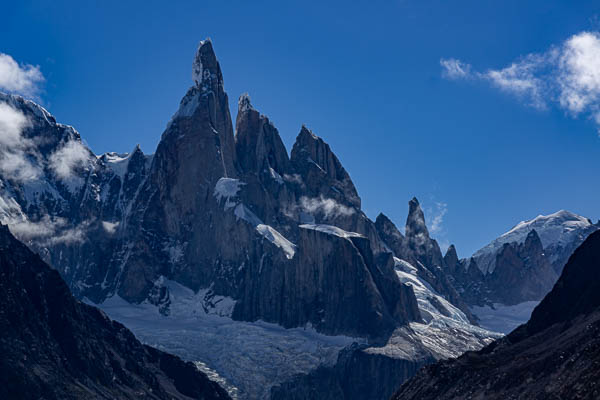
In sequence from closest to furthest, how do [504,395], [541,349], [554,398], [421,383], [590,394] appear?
1. [590,394]
2. [554,398]
3. [504,395]
4. [541,349]
5. [421,383]

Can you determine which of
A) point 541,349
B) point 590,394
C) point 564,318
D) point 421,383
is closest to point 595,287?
point 564,318

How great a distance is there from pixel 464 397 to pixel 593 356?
106 ft

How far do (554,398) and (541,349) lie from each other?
4414 centimetres

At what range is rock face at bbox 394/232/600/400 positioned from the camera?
13625cm

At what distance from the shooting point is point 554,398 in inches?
5221

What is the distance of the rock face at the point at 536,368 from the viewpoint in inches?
5364

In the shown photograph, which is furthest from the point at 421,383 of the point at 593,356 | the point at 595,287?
the point at 593,356

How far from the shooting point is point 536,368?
156125 mm

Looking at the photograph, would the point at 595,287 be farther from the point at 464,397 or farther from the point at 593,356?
the point at 593,356

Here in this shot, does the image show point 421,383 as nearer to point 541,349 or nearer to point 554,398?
point 541,349

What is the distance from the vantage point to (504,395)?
506 ft

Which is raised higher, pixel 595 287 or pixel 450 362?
pixel 595 287

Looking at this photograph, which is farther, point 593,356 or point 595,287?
Answer: point 595,287

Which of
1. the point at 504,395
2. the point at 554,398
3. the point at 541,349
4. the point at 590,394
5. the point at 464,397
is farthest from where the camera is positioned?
the point at 541,349
